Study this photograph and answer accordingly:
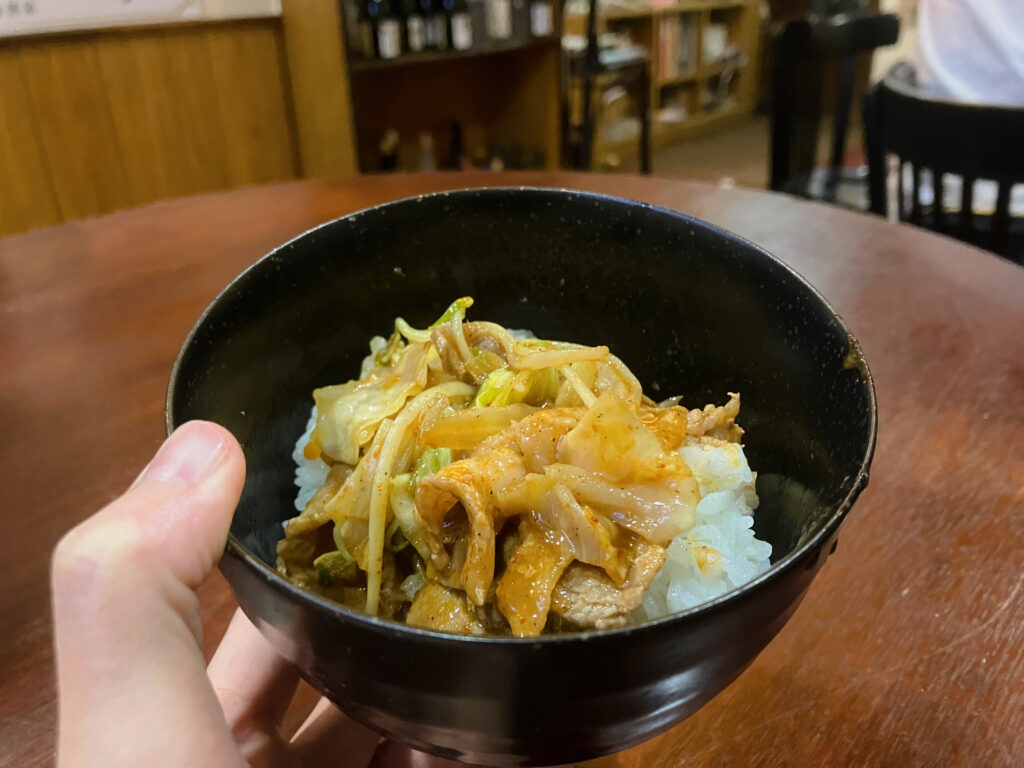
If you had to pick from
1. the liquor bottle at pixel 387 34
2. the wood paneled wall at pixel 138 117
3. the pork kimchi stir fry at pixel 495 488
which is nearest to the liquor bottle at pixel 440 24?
the liquor bottle at pixel 387 34

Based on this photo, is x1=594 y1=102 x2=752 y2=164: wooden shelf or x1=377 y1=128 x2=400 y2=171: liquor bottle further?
x1=594 y1=102 x2=752 y2=164: wooden shelf

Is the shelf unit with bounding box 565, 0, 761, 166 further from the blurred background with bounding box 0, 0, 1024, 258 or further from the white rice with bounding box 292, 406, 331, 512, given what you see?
the white rice with bounding box 292, 406, 331, 512

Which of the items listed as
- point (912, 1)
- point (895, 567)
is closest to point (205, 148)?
point (895, 567)

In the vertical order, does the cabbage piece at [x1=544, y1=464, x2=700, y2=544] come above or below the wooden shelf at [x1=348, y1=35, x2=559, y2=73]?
below

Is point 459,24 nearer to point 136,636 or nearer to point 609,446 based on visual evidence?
point 609,446

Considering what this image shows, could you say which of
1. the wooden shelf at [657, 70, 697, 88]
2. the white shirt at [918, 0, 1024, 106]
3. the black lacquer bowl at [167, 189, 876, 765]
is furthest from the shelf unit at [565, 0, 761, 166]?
the black lacquer bowl at [167, 189, 876, 765]

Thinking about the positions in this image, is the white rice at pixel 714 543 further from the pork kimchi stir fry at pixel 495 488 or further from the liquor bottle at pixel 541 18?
the liquor bottle at pixel 541 18
